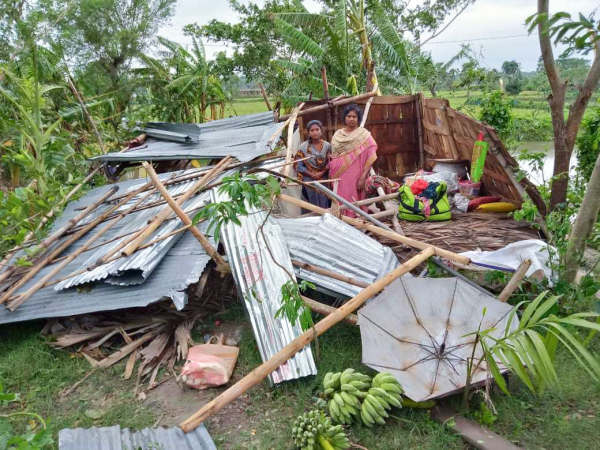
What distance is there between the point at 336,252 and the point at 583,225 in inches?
73.7

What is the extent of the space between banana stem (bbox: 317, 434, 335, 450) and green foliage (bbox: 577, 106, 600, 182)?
145 inches

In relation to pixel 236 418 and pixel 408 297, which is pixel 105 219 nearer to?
pixel 236 418

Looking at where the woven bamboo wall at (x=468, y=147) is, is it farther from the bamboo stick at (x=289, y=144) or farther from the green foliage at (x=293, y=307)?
the green foliage at (x=293, y=307)

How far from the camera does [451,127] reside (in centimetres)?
581

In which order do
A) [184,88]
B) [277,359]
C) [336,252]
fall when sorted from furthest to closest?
[184,88]
[336,252]
[277,359]

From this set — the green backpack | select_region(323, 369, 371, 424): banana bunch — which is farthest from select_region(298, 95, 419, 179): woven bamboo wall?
select_region(323, 369, 371, 424): banana bunch

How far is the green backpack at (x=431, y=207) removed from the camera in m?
5.05

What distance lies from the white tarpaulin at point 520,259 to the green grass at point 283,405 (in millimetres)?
678

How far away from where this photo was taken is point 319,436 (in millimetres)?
2469

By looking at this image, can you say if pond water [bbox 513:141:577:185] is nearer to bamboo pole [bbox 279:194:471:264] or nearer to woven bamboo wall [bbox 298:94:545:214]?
woven bamboo wall [bbox 298:94:545:214]

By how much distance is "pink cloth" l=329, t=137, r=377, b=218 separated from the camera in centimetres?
541

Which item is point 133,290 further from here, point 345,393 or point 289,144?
point 289,144

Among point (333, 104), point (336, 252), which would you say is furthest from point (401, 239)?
point (333, 104)

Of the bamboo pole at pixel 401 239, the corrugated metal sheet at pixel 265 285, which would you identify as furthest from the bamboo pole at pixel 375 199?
the corrugated metal sheet at pixel 265 285
